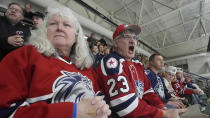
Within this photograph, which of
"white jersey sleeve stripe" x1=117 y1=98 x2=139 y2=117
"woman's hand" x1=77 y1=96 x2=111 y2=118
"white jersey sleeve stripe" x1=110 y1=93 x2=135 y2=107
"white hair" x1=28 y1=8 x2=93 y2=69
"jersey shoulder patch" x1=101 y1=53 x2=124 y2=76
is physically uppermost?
"white hair" x1=28 y1=8 x2=93 y2=69

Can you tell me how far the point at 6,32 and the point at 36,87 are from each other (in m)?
1.23

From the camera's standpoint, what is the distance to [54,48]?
0.70m

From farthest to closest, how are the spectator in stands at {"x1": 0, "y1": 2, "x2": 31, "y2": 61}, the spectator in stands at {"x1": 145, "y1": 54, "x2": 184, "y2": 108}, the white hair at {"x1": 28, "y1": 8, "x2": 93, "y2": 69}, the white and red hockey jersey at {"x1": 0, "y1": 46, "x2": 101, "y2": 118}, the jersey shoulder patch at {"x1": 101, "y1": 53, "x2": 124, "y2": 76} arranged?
the spectator in stands at {"x1": 145, "y1": 54, "x2": 184, "y2": 108}, the spectator in stands at {"x1": 0, "y1": 2, "x2": 31, "y2": 61}, the jersey shoulder patch at {"x1": 101, "y1": 53, "x2": 124, "y2": 76}, the white hair at {"x1": 28, "y1": 8, "x2": 93, "y2": 69}, the white and red hockey jersey at {"x1": 0, "y1": 46, "x2": 101, "y2": 118}

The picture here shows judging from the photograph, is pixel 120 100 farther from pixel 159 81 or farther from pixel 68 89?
pixel 159 81

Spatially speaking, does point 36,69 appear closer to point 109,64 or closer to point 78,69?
point 78,69

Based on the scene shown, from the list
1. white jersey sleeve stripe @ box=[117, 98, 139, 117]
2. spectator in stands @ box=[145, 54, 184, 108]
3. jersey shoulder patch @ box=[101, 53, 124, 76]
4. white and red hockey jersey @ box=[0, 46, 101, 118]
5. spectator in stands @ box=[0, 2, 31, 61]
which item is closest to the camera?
white and red hockey jersey @ box=[0, 46, 101, 118]

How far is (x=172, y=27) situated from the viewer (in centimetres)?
697

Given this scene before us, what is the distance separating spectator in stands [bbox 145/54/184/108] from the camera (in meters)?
1.50

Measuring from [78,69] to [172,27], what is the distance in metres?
7.67

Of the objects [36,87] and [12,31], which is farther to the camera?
[12,31]

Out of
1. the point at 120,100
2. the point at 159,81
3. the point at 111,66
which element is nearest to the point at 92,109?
the point at 120,100

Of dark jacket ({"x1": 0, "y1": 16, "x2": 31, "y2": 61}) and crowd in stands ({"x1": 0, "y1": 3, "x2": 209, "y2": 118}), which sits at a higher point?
dark jacket ({"x1": 0, "y1": 16, "x2": 31, "y2": 61})

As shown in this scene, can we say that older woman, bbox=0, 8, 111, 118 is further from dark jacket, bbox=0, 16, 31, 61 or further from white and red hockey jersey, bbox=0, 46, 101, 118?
dark jacket, bbox=0, 16, 31, 61

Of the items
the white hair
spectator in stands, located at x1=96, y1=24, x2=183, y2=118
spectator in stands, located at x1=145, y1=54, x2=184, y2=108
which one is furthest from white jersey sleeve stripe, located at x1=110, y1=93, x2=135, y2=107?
spectator in stands, located at x1=145, y1=54, x2=184, y2=108
